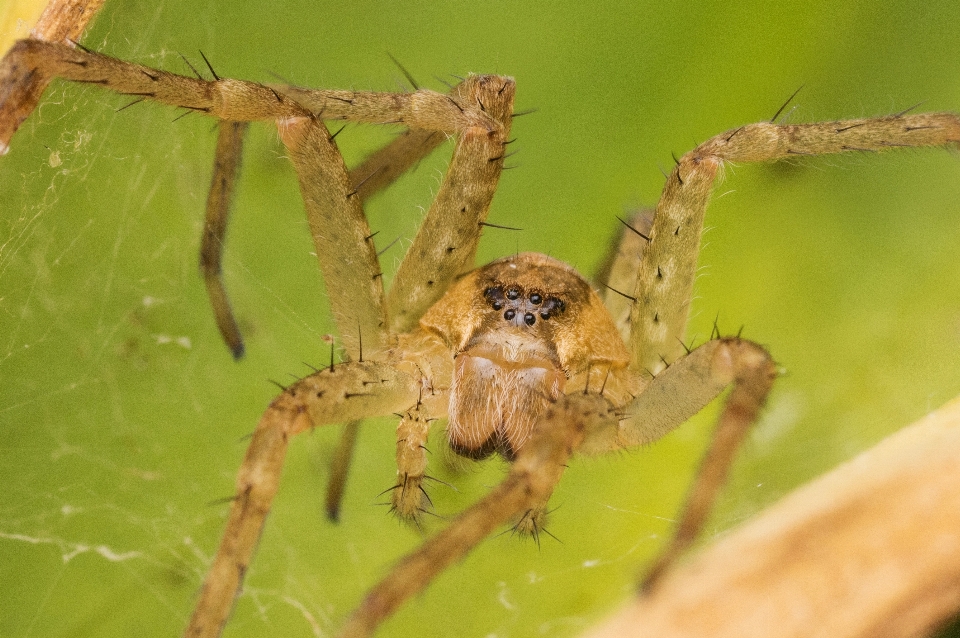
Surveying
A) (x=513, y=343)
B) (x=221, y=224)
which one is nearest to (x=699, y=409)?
(x=513, y=343)

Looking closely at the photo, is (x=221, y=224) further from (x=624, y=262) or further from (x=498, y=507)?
(x=498, y=507)

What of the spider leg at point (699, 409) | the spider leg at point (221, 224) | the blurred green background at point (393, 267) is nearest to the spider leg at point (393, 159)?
the blurred green background at point (393, 267)

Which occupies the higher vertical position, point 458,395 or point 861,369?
point 861,369

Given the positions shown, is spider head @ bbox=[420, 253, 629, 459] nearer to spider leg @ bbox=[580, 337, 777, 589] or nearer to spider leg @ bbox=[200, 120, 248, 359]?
spider leg @ bbox=[580, 337, 777, 589]

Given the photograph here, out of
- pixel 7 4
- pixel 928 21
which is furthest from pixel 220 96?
pixel 928 21

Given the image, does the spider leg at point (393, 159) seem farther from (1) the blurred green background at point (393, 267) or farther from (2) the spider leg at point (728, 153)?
(2) the spider leg at point (728, 153)

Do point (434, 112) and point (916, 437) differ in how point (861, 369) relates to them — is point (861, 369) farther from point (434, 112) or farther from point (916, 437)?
point (434, 112)
